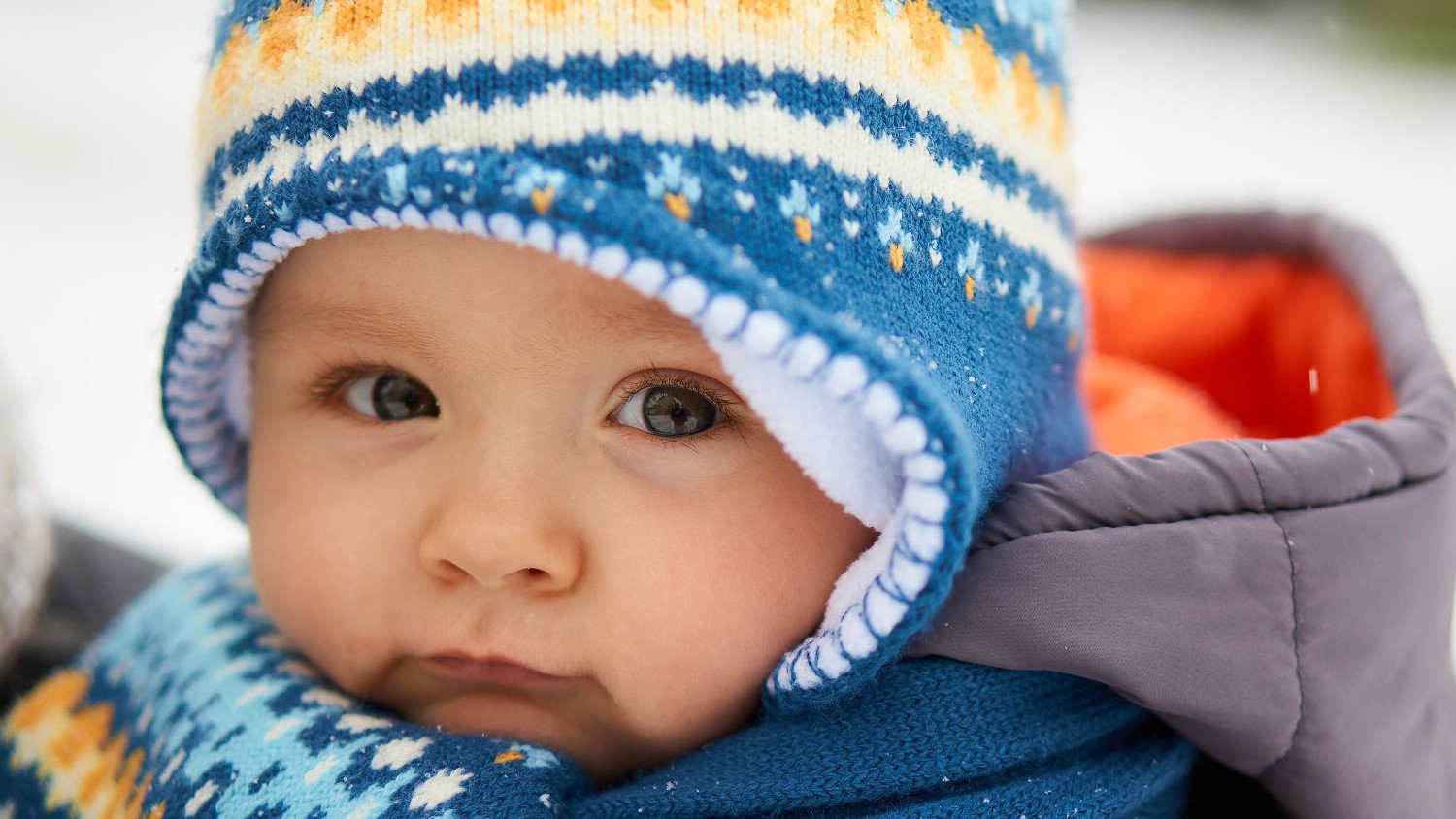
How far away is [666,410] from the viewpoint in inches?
28.9

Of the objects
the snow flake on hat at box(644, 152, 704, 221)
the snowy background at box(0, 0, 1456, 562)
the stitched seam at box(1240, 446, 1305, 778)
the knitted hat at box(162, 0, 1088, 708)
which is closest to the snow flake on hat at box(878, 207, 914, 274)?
the knitted hat at box(162, 0, 1088, 708)

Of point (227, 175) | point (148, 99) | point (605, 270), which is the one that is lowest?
point (605, 270)

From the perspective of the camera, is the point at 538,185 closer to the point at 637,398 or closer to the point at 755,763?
the point at 637,398

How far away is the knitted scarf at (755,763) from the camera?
70 centimetres

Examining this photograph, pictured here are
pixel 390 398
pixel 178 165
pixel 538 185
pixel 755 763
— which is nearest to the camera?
pixel 538 185

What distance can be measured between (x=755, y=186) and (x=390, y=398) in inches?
12.8

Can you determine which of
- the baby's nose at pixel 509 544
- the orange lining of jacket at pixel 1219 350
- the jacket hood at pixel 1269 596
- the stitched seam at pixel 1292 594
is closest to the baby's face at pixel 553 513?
the baby's nose at pixel 509 544

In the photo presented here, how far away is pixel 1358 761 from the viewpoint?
744 mm

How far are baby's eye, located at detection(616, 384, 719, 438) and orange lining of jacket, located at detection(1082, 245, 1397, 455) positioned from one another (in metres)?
0.35

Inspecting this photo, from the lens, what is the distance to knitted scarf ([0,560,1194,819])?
699 millimetres

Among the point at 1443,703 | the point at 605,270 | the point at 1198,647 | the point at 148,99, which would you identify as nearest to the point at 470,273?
Result: the point at 605,270

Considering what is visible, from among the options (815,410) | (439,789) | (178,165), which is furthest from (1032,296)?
(178,165)

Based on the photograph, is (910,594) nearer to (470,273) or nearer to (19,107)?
(470,273)

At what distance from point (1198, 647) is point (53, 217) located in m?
2.08
